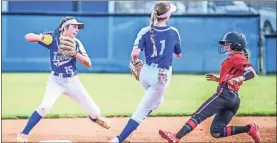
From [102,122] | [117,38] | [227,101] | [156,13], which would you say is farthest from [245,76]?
[117,38]

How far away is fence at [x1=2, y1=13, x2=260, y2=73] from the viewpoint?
20.4 feet

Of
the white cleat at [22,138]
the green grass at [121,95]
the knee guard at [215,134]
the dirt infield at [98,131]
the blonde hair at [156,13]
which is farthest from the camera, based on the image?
the green grass at [121,95]

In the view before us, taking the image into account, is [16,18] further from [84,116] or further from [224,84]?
[224,84]

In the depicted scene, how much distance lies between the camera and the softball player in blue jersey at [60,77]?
5.51 meters

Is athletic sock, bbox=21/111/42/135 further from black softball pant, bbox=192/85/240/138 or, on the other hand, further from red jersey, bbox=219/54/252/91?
red jersey, bbox=219/54/252/91

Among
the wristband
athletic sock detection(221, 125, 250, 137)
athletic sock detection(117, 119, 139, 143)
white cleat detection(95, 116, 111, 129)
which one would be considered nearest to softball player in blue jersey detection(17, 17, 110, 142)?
white cleat detection(95, 116, 111, 129)

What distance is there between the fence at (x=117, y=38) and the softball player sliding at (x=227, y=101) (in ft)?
1.02

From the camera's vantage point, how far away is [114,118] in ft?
20.3

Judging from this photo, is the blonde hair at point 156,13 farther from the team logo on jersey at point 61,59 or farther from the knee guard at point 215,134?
the knee guard at point 215,134

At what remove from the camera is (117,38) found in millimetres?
6918

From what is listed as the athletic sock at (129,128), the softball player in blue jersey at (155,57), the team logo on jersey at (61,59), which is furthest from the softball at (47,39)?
the athletic sock at (129,128)

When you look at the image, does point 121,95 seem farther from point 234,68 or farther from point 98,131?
point 234,68

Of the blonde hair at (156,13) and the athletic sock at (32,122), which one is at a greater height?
the blonde hair at (156,13)

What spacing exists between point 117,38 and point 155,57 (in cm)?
156
